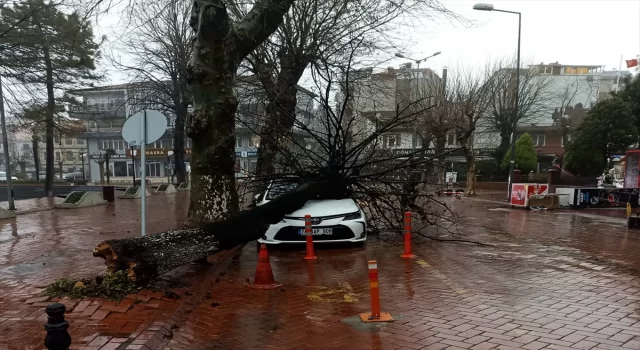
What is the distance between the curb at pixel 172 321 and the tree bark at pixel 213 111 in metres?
1.15

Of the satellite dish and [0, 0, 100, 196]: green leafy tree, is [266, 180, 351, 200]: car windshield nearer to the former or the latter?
the satellite dish

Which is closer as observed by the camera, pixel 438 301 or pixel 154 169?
pixel 438 301

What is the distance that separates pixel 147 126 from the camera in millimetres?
6914

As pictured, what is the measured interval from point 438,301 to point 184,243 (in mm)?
3352

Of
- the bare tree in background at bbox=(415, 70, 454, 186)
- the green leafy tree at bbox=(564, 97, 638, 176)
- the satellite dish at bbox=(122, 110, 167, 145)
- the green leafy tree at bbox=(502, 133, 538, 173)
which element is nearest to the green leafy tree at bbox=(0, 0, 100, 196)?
the satellite dish at bbox=(122, 110, 167, 145)

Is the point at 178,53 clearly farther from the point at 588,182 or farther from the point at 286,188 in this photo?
the point at 588,182

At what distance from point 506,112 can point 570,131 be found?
35.1 ft

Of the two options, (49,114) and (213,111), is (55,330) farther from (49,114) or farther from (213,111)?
(49,114)

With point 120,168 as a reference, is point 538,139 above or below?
above

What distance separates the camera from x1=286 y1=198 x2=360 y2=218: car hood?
8.34 meters

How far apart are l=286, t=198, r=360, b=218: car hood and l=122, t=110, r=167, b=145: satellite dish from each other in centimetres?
286

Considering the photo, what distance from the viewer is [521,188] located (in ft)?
56.4

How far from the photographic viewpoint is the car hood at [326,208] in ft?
27.3

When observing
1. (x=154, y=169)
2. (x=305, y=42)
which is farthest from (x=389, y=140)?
(x=154, y=169)
